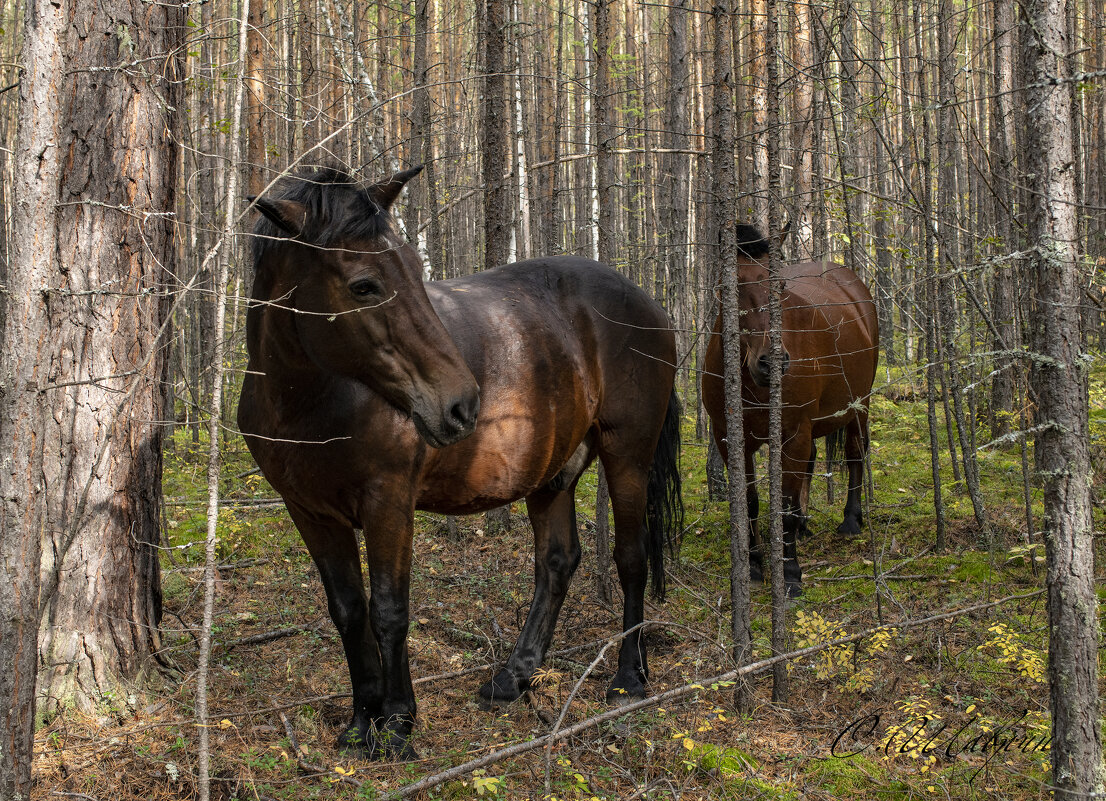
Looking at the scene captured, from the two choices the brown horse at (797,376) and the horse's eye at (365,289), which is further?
the brown horse at (797,376)

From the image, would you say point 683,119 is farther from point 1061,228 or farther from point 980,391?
point 1061,228

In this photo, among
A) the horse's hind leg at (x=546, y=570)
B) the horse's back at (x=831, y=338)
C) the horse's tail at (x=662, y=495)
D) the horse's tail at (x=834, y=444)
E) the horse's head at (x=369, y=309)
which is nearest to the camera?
the horse's head at (x=369, y=309)

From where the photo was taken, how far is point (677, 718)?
4070 mm

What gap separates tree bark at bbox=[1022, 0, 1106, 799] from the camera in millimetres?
2795

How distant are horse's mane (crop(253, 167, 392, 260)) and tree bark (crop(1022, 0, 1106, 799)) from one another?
2628 mm

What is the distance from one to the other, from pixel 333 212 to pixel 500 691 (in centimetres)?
282

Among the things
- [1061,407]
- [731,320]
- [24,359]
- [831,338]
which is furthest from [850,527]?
[24,359]

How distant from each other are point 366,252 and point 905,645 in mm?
3934

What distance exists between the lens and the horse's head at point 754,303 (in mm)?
5643

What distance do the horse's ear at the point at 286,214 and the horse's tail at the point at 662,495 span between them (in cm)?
283

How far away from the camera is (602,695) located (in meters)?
4.82

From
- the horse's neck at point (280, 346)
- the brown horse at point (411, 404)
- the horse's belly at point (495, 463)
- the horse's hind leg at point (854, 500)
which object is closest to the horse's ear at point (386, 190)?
the brown horse at point (411, 404)

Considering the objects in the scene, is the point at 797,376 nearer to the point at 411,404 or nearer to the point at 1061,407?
the point at 1061,407

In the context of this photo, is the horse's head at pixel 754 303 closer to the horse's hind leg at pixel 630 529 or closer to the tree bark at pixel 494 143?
the horse's hind leg at pixel 630 529
